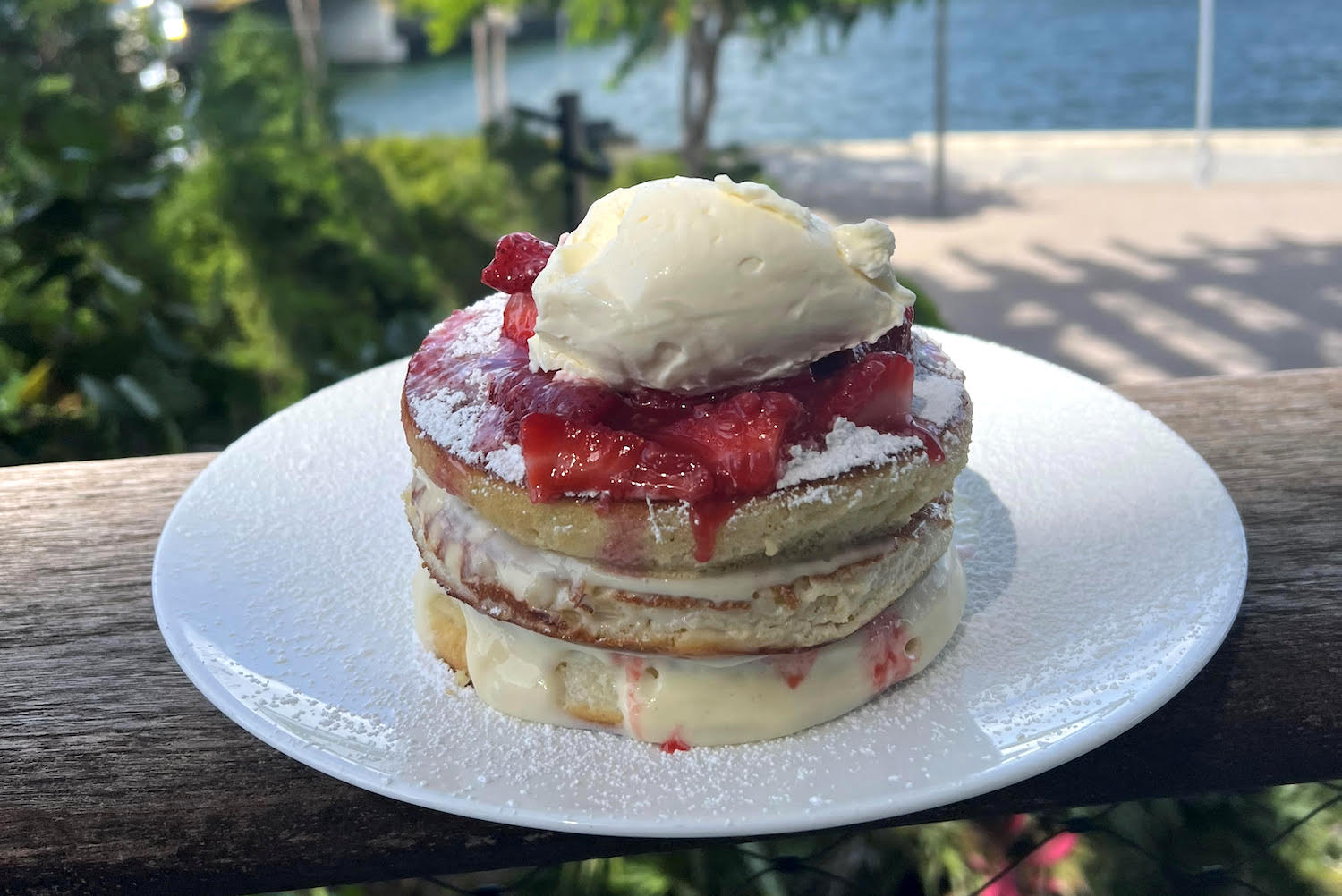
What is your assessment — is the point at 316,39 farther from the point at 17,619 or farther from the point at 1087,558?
the point at 1087,558

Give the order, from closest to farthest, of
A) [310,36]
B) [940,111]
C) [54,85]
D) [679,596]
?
[679,596] < [54,85] < [310,36] < [940,111]

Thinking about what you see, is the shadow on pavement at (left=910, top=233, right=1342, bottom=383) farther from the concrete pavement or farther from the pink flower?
the pink flower

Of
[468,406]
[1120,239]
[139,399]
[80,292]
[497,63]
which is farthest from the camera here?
[497,63]

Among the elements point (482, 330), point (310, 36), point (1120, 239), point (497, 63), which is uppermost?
point (310, 36)

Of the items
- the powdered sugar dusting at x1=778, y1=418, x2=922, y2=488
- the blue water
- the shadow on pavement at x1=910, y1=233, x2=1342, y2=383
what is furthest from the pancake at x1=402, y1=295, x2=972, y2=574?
the blue water

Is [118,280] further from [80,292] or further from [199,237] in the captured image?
Result: [199,237]

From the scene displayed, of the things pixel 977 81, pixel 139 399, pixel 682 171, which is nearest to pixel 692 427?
pixel 139 399

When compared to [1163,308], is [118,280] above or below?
above

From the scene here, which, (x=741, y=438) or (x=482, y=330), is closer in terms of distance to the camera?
(x=741, y=438)
